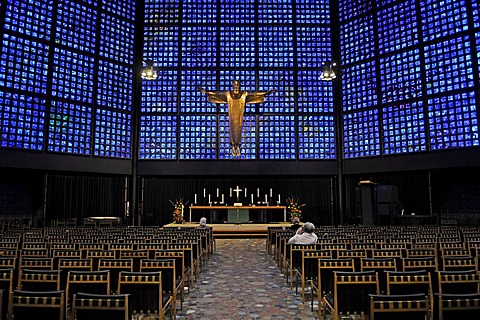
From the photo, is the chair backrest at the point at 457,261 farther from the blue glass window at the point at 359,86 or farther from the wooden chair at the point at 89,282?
the blue glass window at the point at 359,86

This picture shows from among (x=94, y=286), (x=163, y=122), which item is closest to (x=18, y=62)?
(x=163, y=122)

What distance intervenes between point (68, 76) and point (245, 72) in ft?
34.0

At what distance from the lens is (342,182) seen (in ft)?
73.4

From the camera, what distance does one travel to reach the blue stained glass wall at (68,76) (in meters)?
17.5

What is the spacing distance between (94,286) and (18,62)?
56.3 feet

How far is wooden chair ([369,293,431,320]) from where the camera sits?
3494mm

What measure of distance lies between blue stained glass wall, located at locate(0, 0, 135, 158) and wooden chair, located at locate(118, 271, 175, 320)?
15.9 meters

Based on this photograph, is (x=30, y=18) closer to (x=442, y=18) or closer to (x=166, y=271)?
(x=166, y=271)

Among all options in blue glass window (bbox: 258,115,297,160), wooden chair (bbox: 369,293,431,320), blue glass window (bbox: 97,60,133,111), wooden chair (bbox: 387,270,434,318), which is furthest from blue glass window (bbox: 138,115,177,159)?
wooden chair (bbox: 369,293,431,320)

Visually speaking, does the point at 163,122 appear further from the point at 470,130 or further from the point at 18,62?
the point at 470,130

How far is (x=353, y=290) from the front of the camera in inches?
174

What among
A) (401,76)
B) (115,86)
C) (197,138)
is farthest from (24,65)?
(401,76)

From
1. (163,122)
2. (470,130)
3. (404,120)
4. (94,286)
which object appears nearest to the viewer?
(94,286)

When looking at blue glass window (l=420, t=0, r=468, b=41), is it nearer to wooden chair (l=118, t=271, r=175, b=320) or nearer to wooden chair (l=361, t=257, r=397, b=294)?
wooden chair (l=361, t=257, r=397, b=294)
